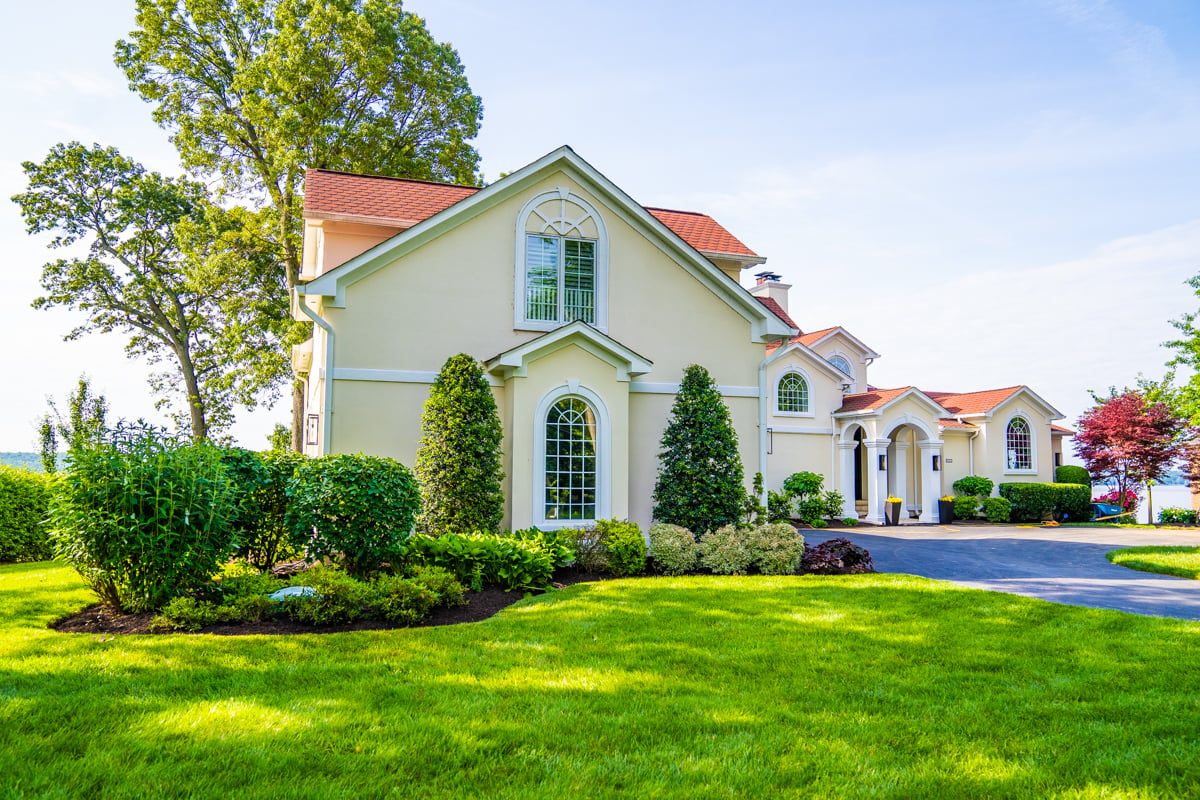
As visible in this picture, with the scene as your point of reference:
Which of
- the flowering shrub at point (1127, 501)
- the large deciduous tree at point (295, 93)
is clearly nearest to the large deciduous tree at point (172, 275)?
the large deciduous tree at point (295, 93)

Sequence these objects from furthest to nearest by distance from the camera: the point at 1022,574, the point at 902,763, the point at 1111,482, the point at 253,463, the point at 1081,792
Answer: the point at 1111,482 < the point at 1022,574 < the point at 253,463 < the point at 902,763 < the point at 1081,792

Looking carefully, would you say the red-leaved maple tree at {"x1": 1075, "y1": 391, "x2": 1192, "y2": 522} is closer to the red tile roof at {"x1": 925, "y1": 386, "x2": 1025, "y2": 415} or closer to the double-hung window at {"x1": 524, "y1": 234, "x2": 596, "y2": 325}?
the red tile roof at {"x1": 925, "y1": 386, "x2": 1025, "y2": 415}

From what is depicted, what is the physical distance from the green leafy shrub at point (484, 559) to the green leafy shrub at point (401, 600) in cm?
164

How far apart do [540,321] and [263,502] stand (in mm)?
5642

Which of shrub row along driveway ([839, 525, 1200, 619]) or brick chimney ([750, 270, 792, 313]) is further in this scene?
brick chimney ([750, 270, 792, 313])

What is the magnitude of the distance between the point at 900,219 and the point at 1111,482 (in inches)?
823

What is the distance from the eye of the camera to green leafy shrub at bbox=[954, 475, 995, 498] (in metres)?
24.7

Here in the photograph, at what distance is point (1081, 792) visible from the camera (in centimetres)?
376

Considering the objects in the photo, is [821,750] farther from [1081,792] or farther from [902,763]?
[1081,792]

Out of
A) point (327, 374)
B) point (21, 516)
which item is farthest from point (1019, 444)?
point (21, 516)

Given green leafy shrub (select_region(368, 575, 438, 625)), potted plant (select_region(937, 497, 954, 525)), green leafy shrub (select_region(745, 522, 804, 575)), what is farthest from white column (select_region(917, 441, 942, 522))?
green leafy shrub (select_region(368, 575, 438, 625))

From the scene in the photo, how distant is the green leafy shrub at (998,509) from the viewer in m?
24.0

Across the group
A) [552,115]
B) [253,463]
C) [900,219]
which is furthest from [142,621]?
[900,219]

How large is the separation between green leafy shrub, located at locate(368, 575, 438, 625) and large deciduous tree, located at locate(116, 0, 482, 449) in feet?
54.3
